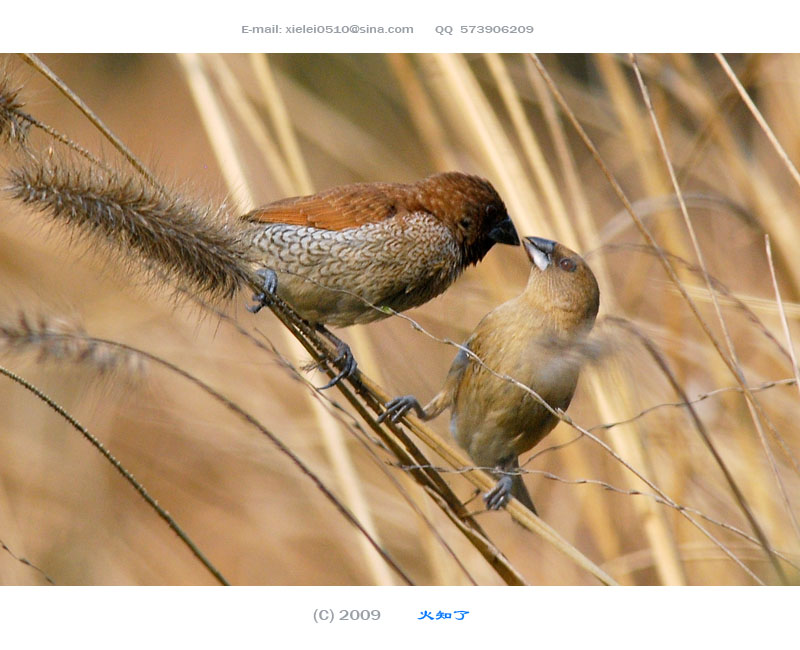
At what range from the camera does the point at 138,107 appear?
317cm

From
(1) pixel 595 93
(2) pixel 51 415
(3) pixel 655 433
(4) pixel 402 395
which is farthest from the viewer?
(2) pixel 51 415

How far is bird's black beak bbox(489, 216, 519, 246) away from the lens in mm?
2559

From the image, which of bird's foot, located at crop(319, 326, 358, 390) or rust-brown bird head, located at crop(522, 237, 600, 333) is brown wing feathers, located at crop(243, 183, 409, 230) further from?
rust-brown bird head, located at crop(522, 237, 600, 333)

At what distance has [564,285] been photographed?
104 inches

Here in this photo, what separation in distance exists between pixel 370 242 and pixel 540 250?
59 cm

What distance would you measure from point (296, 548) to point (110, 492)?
2.52 feet

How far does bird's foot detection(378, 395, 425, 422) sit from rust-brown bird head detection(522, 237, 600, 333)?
0.52 metres

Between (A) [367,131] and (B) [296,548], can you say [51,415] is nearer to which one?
(B) [296,548]

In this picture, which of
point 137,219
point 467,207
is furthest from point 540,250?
point 137,219

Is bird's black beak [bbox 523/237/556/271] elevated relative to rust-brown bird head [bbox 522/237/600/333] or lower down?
elevated

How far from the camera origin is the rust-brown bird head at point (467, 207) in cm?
250

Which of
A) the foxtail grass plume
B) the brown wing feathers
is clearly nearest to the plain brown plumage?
the brown wing feathers

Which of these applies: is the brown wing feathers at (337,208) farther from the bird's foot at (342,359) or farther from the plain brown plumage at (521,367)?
the plain brown plumage at (521,367)
